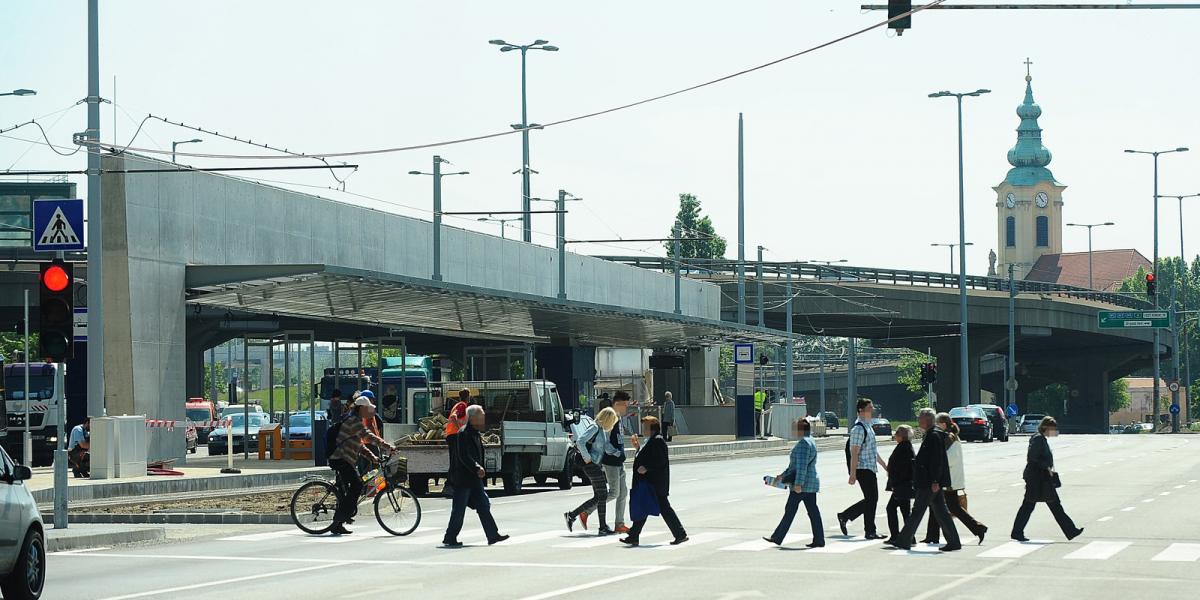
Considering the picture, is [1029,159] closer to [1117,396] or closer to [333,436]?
[1117,396]

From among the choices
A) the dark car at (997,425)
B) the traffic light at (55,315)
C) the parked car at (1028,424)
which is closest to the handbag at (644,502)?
the traffic light at (55,315)

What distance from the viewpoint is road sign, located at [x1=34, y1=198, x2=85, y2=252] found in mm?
22875

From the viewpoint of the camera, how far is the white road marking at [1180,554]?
16891 mm

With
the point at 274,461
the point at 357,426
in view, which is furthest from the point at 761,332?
the point at 357,426

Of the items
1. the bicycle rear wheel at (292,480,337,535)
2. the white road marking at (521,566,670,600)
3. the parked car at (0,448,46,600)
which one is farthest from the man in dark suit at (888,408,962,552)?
the parked car at (0,448,46,600)

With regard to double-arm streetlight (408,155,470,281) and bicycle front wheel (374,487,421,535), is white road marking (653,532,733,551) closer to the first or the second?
bicycle front wheel (374,487,421,535)

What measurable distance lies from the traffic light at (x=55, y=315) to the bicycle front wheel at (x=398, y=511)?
4229 millimetres

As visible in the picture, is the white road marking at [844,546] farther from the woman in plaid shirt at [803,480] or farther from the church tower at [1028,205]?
the church tower at [1028,205]

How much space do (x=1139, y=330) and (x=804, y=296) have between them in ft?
103

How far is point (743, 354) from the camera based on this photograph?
5597cm

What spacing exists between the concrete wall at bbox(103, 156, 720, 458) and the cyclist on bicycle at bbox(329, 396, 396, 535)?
13.3m

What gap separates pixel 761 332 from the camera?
5403cm

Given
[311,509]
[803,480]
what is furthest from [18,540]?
[803,480]

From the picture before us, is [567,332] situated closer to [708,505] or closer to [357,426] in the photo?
[708,505]
